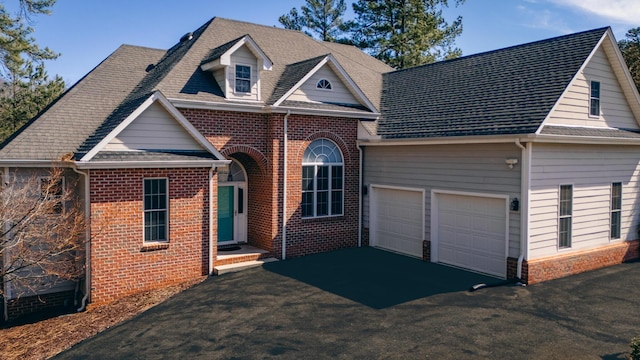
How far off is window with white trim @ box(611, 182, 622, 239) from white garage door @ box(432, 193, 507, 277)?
182 inches

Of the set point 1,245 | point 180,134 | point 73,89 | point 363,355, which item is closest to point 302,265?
point 180,134

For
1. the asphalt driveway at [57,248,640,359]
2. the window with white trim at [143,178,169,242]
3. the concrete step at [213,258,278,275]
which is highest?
the window with white trim at [143,178,169,242]

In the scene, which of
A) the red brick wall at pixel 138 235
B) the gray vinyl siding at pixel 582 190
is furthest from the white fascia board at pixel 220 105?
the gray vinyl siding at pixel 582 190

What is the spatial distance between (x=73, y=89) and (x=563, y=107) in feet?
49.2

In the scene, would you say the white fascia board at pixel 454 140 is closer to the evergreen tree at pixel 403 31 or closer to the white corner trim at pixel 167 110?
the white corner trim at pixel 167 110

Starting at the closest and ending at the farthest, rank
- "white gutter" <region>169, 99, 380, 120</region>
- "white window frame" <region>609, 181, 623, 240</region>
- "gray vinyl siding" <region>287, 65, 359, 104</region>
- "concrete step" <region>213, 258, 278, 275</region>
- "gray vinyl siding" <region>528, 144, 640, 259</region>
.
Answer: "gray vinyl siding" <region>528, 144, 640, 259</region> → "concrete step" <region>213, 258, 278, 275</region> → "white gutter" <region>169, 99, 380, 120</region> → "white window frame" <region>609, 181, 623, 240</region> → "gray vinyl siding" <region>287, 65, 359, 104</region>

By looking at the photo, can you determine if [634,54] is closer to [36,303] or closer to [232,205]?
[232,205]

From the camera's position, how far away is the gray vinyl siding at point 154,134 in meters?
12.9

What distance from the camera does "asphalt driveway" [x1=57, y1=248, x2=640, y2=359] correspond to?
350 inches

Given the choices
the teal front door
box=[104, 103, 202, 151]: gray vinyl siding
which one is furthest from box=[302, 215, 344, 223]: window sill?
box=[104, 103, 202, 151]: gray vinyl siding

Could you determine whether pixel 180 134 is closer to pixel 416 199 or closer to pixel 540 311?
pixel 416 199

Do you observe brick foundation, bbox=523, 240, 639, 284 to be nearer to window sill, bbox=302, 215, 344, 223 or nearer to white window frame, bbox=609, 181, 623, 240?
white window frame, bbox=609, 181, 623, 240

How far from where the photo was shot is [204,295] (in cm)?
1237

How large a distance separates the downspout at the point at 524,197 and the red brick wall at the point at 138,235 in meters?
8.51
